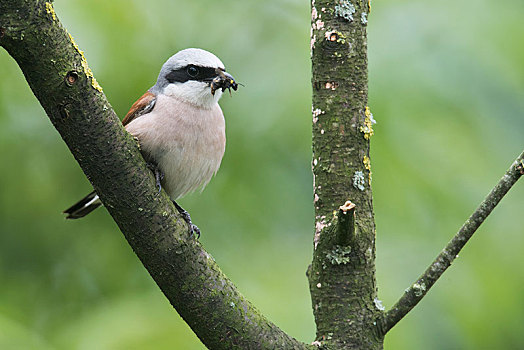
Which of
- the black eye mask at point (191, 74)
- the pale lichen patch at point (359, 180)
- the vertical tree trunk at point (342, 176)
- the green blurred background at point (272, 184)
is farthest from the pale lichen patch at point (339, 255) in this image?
the black eye mask at point (191, 74)

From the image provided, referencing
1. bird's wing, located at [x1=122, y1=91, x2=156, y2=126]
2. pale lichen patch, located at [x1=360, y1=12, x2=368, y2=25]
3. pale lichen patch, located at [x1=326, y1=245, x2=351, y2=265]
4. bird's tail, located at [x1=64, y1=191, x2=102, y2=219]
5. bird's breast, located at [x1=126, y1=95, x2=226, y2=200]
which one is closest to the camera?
pale lichen patch, located at [x1=326, y1=245, x2=351, y2=265]

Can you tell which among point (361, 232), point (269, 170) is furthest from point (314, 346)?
point (269, 170)

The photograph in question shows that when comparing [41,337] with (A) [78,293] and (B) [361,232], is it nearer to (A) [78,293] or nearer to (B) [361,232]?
(A) [78,293]

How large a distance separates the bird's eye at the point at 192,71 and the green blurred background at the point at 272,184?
0.29 metres

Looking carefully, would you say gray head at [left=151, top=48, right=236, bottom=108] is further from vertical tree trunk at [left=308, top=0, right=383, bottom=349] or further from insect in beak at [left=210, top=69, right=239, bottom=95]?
vertical tree trunk at [left=308, top=0, right=383, bottom=349]

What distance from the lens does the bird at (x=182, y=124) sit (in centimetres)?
245

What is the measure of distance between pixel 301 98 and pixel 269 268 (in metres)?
0.80

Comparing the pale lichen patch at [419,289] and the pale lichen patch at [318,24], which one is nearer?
the pale lichen patch at [419,289]

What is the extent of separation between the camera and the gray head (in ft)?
8.85

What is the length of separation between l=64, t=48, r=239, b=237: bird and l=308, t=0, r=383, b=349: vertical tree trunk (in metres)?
0.52

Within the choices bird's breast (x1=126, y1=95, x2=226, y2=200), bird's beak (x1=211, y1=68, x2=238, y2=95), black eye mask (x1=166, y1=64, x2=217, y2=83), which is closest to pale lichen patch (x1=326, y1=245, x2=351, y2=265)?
bird's breast (x1=126, y1=95, x2=226, y2=200)

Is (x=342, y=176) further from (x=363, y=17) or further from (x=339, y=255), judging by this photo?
(x=363, y=17)

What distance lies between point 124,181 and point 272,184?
1.21 metres

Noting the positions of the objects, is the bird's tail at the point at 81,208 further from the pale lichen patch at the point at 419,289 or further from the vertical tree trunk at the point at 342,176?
the pale lichen patch at the point at 419,289
